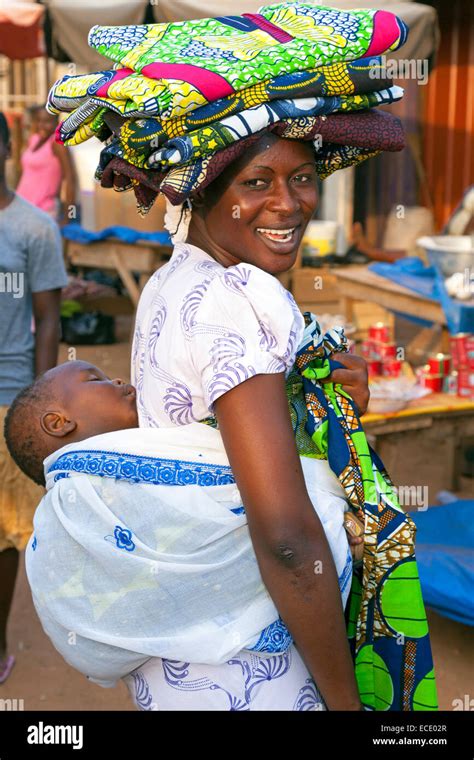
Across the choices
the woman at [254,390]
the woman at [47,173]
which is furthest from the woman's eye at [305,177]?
the woman at [47,173]

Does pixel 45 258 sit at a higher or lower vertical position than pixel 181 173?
lower

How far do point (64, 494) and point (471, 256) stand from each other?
4538 millimetres

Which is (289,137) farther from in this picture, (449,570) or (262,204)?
(449,570)

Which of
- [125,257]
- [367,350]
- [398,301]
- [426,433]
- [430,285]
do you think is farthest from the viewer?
[125,257]

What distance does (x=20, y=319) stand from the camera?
11.9ft

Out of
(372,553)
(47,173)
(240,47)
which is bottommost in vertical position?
(47,173)

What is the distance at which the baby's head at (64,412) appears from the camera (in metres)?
1.93

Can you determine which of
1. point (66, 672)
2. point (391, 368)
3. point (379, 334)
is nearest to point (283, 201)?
point (66, 672)

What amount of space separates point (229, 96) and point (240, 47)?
0.09 meters

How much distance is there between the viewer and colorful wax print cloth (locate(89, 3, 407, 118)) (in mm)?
1507

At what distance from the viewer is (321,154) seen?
5.85 ft

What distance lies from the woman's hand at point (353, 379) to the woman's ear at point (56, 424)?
55 centimetres

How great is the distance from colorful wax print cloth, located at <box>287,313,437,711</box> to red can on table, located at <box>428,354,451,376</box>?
3.63 meters

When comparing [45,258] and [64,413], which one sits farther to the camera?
[45,258]
